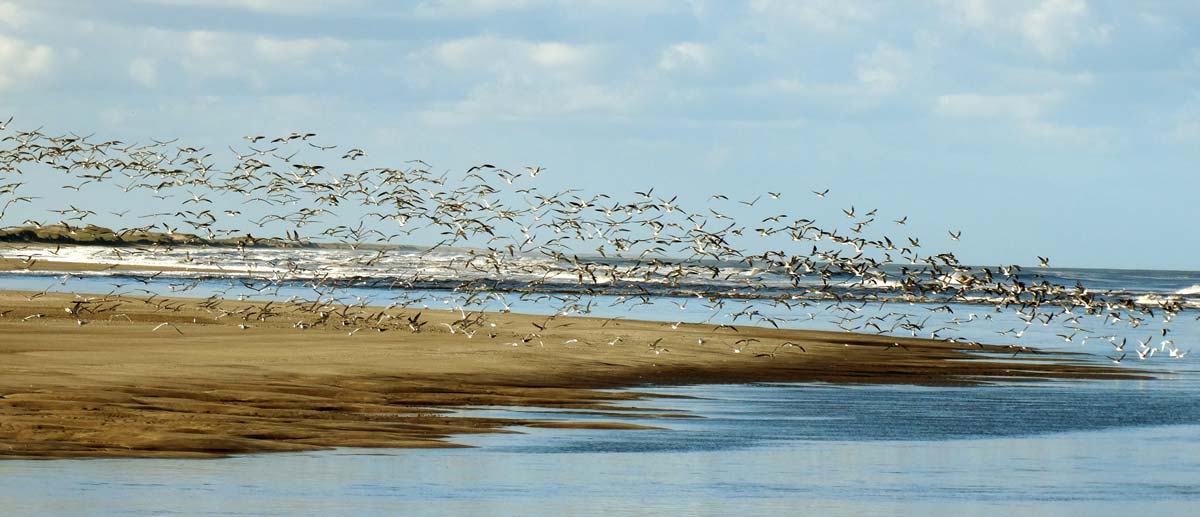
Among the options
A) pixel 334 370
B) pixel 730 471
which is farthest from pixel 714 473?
pixel 334 370

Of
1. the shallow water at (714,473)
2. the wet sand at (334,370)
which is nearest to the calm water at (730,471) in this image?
the shallow water at (714,473)

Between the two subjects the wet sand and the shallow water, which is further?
the wet sand

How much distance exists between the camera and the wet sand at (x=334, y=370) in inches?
650

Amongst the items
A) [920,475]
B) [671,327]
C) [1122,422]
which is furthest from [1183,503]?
[671,327]

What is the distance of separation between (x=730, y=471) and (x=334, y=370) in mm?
9931

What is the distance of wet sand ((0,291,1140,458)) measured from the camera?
650 inches

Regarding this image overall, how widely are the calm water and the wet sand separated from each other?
1.08 meters

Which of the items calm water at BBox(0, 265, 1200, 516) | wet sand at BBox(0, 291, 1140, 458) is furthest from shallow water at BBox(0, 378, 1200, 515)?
wet sand at BBox(0, 291, 1140, 458)

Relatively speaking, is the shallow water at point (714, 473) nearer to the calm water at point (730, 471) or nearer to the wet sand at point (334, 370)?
the calm water at point (730, 471)

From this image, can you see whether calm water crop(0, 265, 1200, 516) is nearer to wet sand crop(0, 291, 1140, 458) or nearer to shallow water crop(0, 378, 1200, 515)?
shallow water crop(0, 378, 1200, 515)

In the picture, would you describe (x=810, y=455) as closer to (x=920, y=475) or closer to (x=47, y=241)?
(x=920, y=475)

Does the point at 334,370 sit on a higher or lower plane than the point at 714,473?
higher

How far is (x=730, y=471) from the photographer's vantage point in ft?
50.2

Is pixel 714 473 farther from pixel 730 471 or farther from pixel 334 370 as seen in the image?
pixel 334 370
